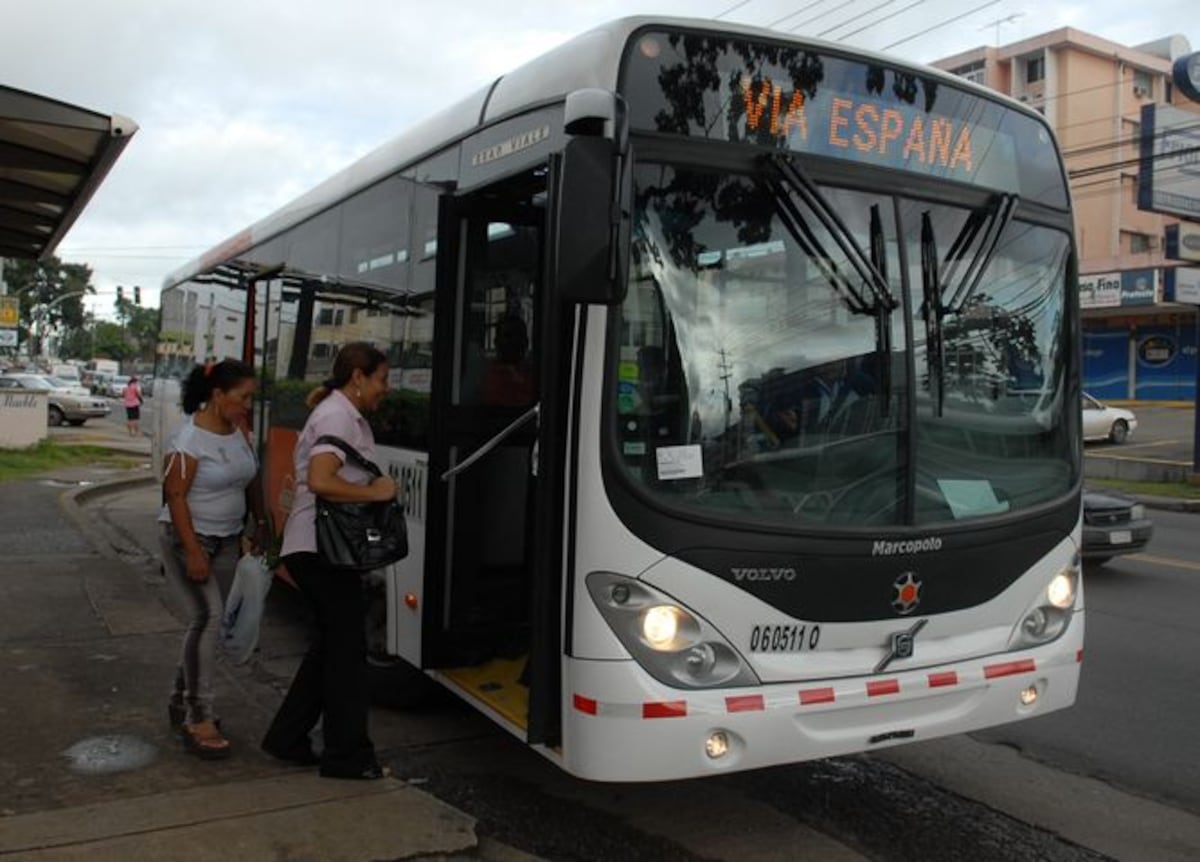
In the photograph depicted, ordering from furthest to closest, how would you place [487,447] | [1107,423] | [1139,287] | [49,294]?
[49,294] < [1139,287] < [1107,423] < [487,447]

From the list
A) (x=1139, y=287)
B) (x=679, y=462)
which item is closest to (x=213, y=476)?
(x=679, y=462)

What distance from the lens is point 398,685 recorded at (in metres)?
5.36

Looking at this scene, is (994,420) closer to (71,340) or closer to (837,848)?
(837,848)

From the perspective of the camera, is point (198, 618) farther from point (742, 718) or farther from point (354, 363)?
point (742, 718)

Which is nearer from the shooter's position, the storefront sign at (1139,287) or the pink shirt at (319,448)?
the pink shirt at (319,448)

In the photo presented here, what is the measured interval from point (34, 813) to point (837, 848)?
3.01 m

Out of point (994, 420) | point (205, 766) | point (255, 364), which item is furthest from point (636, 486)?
point (255, 364)

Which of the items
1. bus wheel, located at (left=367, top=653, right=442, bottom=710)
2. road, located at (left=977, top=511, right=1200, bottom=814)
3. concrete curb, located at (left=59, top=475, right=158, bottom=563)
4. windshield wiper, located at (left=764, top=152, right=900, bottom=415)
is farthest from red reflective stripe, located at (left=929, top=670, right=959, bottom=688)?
concrete curb, located at (left=59, top=475, right=158, bottom=563)

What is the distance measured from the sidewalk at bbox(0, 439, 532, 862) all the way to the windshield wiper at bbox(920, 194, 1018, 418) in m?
2.39

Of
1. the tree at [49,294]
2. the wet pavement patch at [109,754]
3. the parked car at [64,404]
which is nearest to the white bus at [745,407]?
the wet pavement patch at [109,754]

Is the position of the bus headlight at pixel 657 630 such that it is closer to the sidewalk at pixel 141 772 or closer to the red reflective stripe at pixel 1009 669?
the sidewalk at pixel 141 772

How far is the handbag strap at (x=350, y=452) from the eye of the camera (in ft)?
13.8

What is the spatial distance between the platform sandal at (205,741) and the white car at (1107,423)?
26.0 m

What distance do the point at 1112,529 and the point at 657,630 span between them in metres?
7.66
